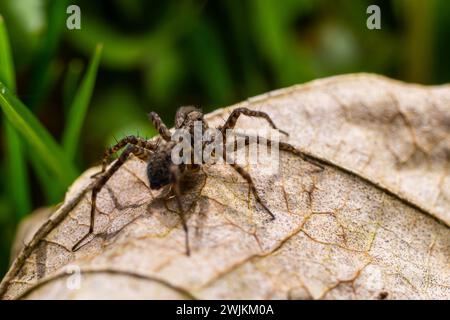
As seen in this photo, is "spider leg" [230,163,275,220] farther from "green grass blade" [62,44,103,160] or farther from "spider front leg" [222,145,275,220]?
"green grass blade" [62,44,103,160]

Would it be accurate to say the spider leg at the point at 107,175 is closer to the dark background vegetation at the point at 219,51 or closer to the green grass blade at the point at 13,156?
the green grass blade at the point at 13,156

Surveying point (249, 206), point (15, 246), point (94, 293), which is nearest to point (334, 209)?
point (249, 206)

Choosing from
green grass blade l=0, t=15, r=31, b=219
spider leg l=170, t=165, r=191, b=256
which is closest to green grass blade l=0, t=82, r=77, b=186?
green grass blade l=0, t=15, r=31, b=219

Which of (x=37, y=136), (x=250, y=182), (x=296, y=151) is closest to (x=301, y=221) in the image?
(x=250, y=182)

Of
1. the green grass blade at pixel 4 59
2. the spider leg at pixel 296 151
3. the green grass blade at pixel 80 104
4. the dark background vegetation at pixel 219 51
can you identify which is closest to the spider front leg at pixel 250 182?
the spider leg at pixel 296 151

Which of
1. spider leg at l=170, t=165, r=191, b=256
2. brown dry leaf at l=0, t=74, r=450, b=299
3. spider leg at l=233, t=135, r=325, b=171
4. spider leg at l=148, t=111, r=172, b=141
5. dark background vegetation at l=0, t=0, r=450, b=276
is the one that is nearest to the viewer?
brown dry leaf at l=0, t=74, r=450, b=299

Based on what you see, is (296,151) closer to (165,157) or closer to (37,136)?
(165,157)

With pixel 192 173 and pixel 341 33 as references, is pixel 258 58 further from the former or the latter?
pixel 192 173
